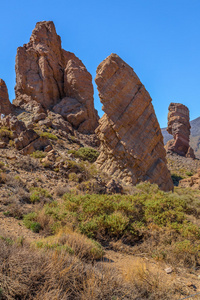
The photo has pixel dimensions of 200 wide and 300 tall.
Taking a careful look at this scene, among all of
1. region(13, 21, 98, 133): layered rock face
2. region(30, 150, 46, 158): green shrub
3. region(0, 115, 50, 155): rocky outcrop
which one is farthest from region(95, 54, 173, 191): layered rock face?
region(13, 21, 98, 133): layered rock face

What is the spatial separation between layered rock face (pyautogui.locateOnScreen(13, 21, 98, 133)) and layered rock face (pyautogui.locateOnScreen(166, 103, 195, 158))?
91.8 feet

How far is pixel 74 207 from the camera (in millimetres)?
7699

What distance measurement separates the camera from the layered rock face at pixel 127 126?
17.5m

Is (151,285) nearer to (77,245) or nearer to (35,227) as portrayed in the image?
(77,245)

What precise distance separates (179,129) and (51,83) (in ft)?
114

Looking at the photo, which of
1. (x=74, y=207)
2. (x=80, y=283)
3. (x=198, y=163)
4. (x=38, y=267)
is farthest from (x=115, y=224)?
(x=198, y=163)

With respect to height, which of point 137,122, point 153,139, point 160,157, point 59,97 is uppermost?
point 59,97

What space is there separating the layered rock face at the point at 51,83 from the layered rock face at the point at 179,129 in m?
28.0

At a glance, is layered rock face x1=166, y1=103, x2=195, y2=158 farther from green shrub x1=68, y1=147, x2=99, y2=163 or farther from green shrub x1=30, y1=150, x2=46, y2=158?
green shrub x1=30, y1=150, x2=46, y2=158

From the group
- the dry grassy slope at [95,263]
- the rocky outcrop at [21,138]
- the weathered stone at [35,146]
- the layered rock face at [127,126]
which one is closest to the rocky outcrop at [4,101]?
the rocky outcrop at [21,138]

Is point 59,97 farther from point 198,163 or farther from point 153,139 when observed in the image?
point 198,163

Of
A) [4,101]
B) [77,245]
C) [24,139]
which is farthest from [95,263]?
[4,101]

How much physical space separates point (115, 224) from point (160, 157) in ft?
47.0

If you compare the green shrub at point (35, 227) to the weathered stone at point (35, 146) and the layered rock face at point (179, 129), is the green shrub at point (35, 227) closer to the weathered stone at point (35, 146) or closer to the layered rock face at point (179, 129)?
the weathered stone at point (35, 146)
